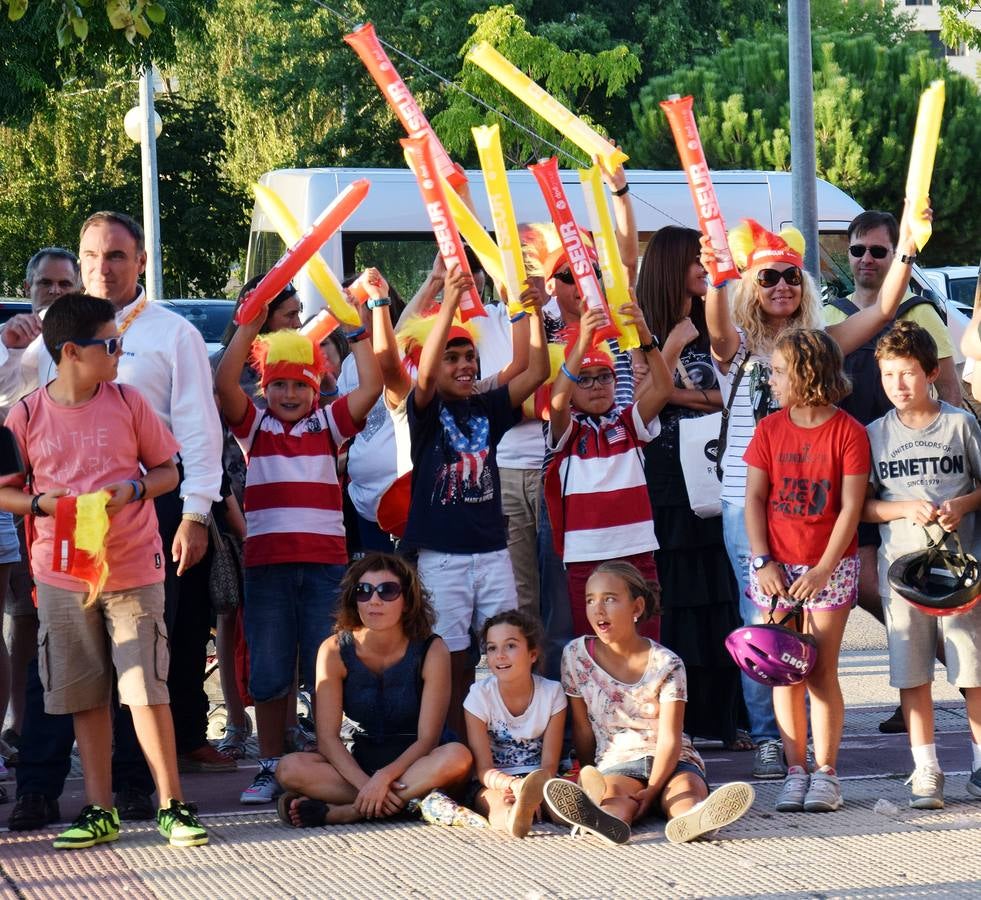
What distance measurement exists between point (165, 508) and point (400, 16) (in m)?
26.8

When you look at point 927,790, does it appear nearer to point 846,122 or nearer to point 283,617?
point 283,617

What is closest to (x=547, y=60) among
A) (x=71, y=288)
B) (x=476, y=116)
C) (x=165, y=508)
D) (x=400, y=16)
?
(x=476, y=116)

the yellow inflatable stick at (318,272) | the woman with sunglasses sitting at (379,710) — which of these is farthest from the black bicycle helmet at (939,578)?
the yellow inflatable stick at (318,272)

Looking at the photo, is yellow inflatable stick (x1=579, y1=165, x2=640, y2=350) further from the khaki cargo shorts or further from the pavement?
the khaki cargo shorts

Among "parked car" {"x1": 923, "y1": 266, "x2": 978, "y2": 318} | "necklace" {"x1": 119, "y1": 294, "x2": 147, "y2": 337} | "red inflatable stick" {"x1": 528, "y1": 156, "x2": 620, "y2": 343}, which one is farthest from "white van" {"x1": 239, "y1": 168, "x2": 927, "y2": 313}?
"necklace" {"x1": 119, "y1": 294, "x2": 147, "y2": 337}

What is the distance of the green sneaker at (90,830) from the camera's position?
478cm

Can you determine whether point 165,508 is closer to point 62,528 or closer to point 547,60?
point 62,528

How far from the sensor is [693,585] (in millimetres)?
6324

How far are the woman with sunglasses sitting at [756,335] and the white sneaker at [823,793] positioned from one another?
19.8 inches

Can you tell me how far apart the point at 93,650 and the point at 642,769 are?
1.78 meters

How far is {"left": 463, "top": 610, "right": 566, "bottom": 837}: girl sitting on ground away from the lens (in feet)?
17.3

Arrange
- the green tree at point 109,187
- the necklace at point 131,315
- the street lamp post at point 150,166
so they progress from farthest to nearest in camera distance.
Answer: the green tree at point 109,187, the street lamp post at point 150,166, the necklace at point 131,315

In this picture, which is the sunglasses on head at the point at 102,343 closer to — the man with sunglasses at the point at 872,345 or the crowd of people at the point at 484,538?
the crowd of people at the point at 484,538

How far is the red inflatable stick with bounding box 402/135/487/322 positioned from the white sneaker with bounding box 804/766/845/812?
205 cm
